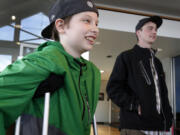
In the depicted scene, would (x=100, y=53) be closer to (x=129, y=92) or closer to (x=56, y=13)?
(x=129, y=92)

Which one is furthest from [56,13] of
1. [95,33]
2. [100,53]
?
[100,53]

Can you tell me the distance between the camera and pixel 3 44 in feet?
10.3

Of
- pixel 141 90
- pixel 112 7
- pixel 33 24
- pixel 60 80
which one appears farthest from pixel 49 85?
pixel 112 7

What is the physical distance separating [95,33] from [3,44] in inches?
110

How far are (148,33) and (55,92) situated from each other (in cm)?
97

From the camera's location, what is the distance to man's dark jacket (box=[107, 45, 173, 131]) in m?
1.17

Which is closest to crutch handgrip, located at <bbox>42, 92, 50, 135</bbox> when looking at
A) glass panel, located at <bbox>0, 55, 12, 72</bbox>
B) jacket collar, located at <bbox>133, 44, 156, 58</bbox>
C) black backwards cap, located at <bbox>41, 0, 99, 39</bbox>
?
black backwards cap, located at <bbox>41, 0, 99, 39</bbox>

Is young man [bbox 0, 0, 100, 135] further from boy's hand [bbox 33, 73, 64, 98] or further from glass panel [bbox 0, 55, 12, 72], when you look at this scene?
glass panel [bbox 0, 55, 12, 72]

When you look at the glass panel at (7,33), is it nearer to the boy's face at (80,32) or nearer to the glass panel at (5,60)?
the glass panel at (5,60)

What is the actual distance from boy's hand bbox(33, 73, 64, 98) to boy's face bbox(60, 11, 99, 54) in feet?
0.50

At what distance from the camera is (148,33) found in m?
1.40

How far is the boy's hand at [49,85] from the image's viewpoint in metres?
0.58

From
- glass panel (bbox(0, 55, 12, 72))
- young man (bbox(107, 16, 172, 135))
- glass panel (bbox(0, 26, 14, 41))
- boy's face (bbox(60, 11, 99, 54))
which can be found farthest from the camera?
glass panel (bbox(0, 26, 14, 41))

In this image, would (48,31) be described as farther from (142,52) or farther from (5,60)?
(5,60)
